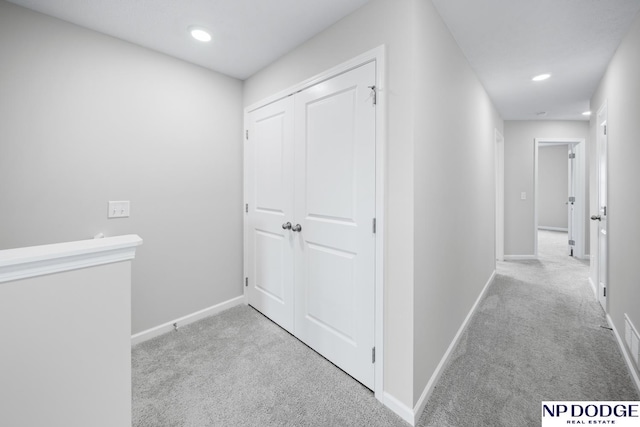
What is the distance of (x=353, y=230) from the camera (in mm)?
1825

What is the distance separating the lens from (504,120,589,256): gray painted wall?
16.0ft

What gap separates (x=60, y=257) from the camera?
0.99 m

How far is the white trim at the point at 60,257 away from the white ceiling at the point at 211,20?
5.13 ft

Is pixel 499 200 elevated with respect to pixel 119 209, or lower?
elevated

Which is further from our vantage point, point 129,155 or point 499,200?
point 499,200

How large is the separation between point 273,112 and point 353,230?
1366 millimetres

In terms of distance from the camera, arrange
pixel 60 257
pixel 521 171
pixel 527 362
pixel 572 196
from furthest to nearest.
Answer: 1. pixel 572 196
2. pixel 521 171
3. pixel 527 362
4. pixel 60 257

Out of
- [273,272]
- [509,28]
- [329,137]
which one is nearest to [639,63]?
Answer: [509,28]

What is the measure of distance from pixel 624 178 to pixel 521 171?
10.3 feet

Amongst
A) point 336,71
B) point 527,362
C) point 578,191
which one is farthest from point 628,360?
point 578,191

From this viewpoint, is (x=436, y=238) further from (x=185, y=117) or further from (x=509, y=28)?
(x=185, y=117)

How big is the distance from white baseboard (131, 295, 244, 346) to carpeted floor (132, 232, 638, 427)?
2.4 inches

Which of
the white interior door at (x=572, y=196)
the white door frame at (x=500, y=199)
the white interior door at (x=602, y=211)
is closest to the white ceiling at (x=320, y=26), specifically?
the white interior door at (x=602, y=211)

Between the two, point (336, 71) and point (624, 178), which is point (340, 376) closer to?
point (336, 71)
